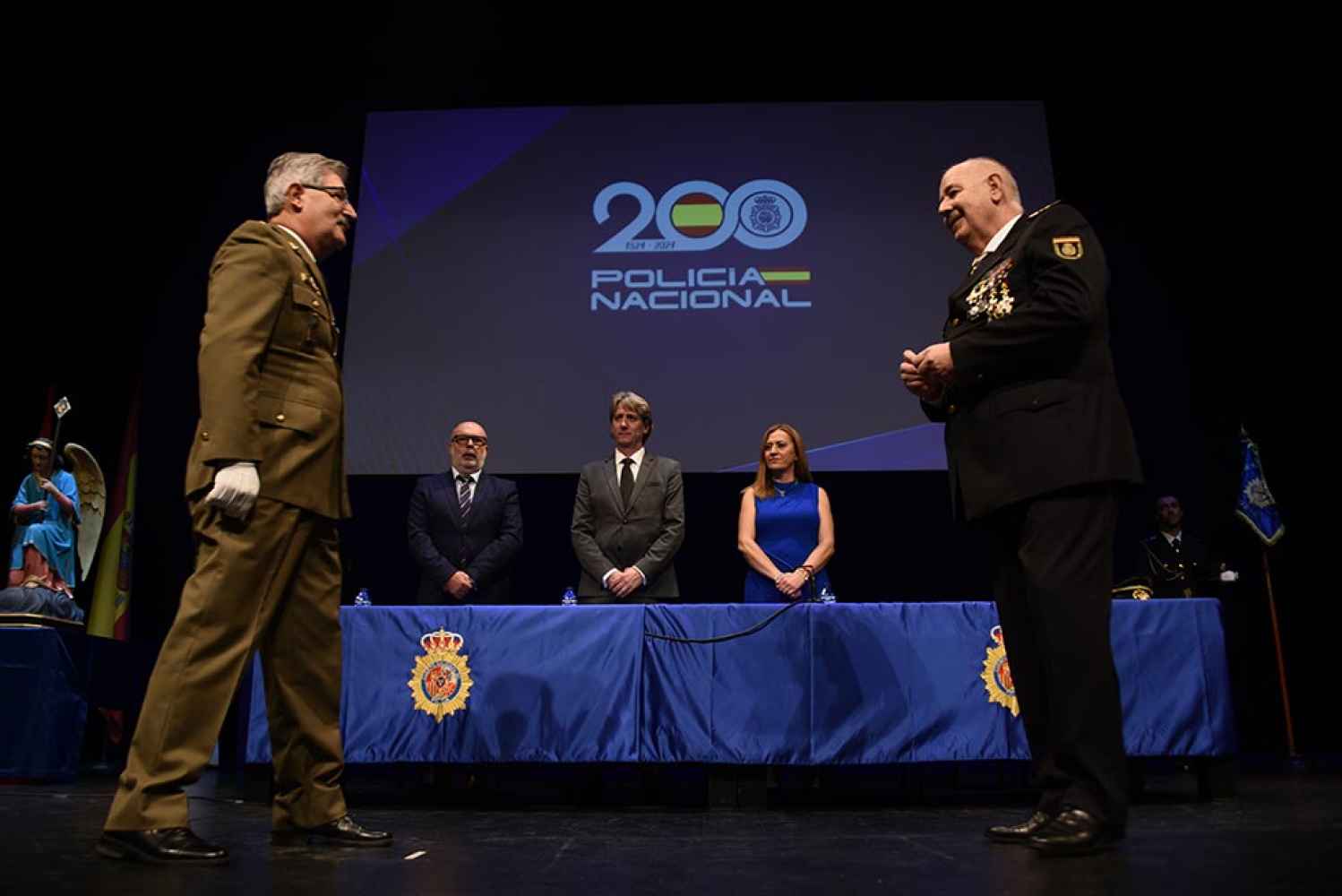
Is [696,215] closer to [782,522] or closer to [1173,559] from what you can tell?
[782,522]

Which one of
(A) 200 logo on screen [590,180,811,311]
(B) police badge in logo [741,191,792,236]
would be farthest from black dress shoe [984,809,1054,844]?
(B) police badge in logo [741,191,792,236]

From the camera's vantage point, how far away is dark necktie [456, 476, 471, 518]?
496 centimetres

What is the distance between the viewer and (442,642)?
369cm

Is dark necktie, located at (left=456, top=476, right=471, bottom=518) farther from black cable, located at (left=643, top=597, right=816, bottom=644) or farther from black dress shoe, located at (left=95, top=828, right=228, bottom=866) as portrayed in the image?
black dress shoe, located at (left=95, top=828, right=228, bottom=866)

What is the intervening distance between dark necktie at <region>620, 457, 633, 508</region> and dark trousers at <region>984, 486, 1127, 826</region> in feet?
7.86

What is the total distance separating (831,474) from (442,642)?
122 inches

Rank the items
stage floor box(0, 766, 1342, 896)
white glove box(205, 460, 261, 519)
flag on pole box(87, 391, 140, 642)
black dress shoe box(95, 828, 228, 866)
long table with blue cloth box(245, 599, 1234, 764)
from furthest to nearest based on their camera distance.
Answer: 1. flag on pole box(87, 391, 140, 642)
2. long table with blue cloth box(245, 599, 1234, 764)
3. white glove box(205, 460, 261, 519)
4. black dress shoe box(95, 828, 228, 866)
5. stage floor box(0, 766, 1342, 896)

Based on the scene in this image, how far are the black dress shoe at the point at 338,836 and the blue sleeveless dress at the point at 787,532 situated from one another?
232cm

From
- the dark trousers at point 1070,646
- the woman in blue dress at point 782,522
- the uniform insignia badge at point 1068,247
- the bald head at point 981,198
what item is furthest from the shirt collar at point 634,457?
the uniform insignia badge at point 1068,247

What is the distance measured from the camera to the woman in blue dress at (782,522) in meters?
4.47

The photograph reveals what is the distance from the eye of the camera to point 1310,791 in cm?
398

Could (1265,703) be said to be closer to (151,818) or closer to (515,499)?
(515,499)

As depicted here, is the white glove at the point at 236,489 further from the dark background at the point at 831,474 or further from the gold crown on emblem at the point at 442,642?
the dark background at the point at 831,474

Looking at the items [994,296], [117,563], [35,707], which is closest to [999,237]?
[994,296]
